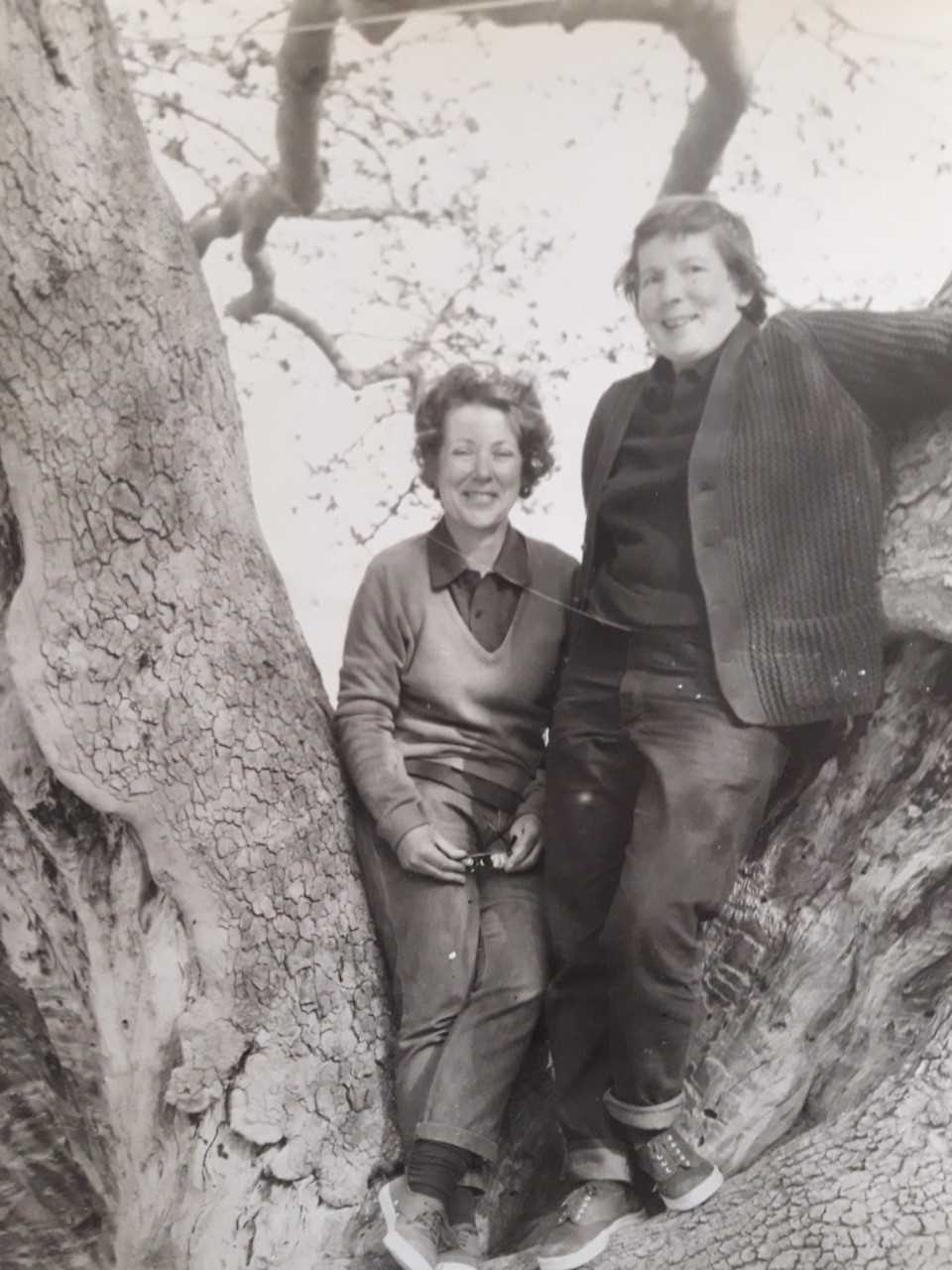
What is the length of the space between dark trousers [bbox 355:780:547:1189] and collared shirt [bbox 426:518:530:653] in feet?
0.71

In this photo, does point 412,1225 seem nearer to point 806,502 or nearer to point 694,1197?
point 694,1197

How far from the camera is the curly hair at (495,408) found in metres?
1.47

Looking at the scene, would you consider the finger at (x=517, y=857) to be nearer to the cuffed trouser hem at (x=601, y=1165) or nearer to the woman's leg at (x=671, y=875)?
the woman's leg at (x=671, y=875)

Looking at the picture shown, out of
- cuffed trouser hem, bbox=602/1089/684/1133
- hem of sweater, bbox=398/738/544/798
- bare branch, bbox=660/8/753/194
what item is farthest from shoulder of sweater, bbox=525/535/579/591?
cuffed trouser hem, bbox=602/1089/684/1133

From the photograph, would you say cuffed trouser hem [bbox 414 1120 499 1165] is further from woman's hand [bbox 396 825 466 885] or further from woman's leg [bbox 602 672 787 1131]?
woman's hand [bbox 396 825 466 885]

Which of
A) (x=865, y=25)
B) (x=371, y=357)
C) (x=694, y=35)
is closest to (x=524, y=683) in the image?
(x=371, y=357)

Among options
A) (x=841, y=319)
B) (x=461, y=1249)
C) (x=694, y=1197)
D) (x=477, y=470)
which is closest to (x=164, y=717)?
(x=477, y=470)

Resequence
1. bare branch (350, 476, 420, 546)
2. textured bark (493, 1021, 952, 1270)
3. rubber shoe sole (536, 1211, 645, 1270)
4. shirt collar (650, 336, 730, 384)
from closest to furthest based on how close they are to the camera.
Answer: textured bark (493, 1021, 952, 1270) < rubber shoe sole (536, 1211, 645, 1270) < shirt collar (650, 336, 730, 384) < bare branch (350, 476, 420, 546)

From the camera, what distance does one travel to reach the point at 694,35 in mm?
1489

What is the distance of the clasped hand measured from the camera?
142cm

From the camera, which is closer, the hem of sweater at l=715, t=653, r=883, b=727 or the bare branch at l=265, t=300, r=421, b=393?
the hem of sweater at l=715, t=653, r=883, b=727

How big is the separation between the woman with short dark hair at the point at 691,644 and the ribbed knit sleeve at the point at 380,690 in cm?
19

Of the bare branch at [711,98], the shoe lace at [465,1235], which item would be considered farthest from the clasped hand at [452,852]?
the bare branch at [711,98]

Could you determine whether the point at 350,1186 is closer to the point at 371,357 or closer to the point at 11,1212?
the point at 11,1212
